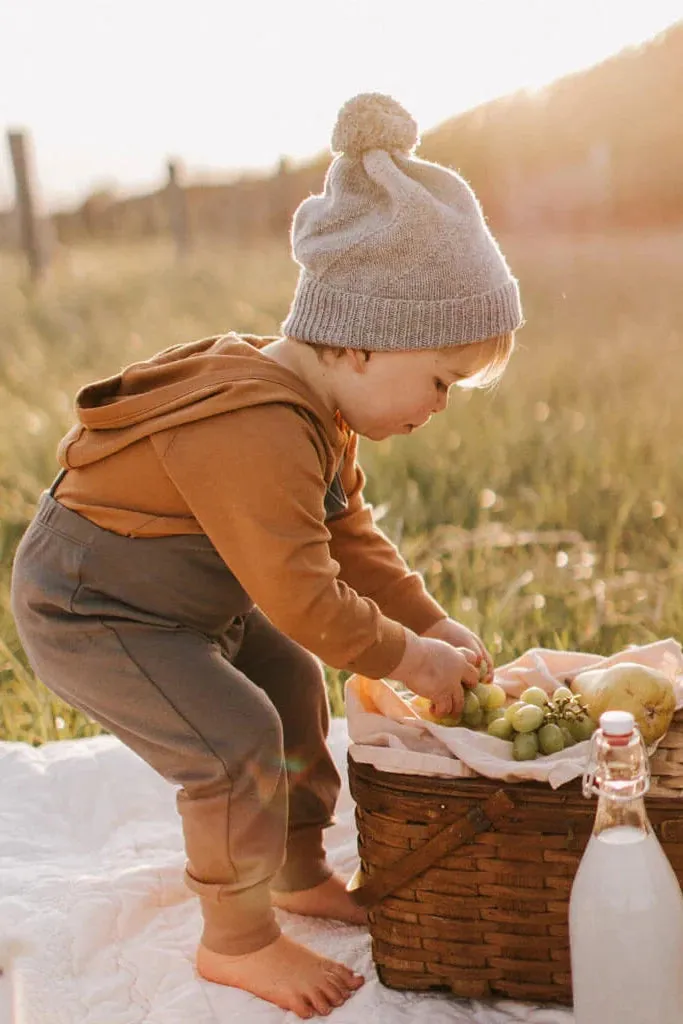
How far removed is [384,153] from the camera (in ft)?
6.08

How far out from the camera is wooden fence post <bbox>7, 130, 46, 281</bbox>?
8055mm

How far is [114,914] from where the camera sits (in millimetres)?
2109

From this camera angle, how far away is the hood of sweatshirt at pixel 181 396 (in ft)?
5.84

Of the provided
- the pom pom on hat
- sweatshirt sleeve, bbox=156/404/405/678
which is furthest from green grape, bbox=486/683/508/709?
the pom pom on hat

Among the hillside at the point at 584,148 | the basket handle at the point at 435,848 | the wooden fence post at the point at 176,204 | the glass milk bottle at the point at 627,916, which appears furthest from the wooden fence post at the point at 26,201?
the glass milk bottle at the point at 627,916

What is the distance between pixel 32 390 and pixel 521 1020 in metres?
3.90

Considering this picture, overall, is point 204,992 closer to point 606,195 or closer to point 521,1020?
point 521,1020

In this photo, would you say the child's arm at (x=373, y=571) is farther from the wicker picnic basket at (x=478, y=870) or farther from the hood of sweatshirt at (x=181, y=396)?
the wicker picnic basket at (x=478, y=870)

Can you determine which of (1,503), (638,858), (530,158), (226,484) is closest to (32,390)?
(1,503)

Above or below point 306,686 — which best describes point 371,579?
above

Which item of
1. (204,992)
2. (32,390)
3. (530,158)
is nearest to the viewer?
(204,992)

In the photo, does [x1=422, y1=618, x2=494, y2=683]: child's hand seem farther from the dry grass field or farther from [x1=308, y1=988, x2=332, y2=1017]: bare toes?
the dry grass field

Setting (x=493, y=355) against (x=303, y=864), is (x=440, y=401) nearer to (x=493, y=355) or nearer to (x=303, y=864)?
(x=493, y=355)

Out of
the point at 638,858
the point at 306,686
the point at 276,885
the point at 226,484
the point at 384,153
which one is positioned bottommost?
the point at 276,885
